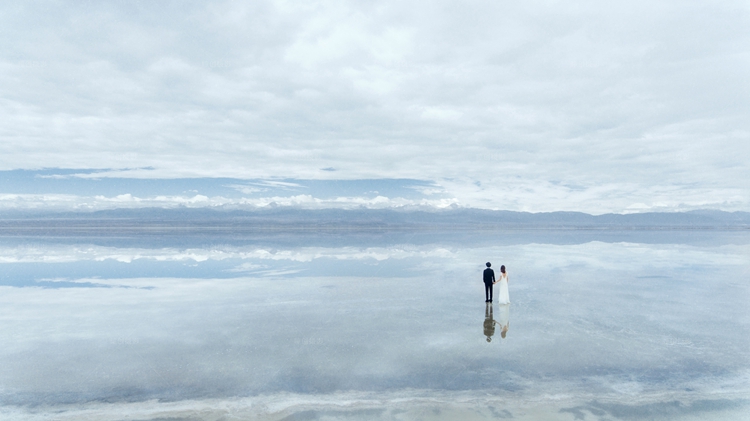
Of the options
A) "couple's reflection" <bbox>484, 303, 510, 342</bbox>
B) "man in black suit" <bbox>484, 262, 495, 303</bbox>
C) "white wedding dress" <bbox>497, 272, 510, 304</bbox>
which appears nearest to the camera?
"couple's reflection" <bbox>484, 303, 510, 342</bbox>

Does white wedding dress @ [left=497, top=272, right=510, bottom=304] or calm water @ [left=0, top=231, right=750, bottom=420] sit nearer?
calm water @ [left=0, top=231, right=750, bottom=420]

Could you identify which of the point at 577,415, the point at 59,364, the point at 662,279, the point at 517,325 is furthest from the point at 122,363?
the point at 662,279

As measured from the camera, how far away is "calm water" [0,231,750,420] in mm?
7891

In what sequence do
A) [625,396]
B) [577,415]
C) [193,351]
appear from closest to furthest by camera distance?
[577,415] < [625,396] < [193,351]

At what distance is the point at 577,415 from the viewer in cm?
748

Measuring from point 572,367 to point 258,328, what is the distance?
29.3ft

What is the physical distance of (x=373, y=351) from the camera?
1087 cm

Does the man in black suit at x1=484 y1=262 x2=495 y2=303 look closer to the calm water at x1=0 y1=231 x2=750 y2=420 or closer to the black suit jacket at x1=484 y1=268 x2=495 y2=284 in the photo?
the black suit jacket at x1=484 y1=268 x2=495 y2=284

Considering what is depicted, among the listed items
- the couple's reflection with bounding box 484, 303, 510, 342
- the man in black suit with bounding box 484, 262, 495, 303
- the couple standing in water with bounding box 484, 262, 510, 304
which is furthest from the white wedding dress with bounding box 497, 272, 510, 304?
the man in black suit with bounding box 484, 262, 495, 303

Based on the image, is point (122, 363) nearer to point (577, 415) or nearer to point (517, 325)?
point (577, 415)

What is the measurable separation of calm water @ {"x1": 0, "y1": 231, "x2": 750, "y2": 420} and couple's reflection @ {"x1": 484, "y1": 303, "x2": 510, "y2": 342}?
102 mm

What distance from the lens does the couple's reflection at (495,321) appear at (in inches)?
491

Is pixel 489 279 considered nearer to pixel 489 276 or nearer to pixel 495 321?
pixel 489 276

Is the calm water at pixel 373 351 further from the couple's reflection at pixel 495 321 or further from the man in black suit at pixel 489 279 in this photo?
the man in black suit at pixel 489 279
